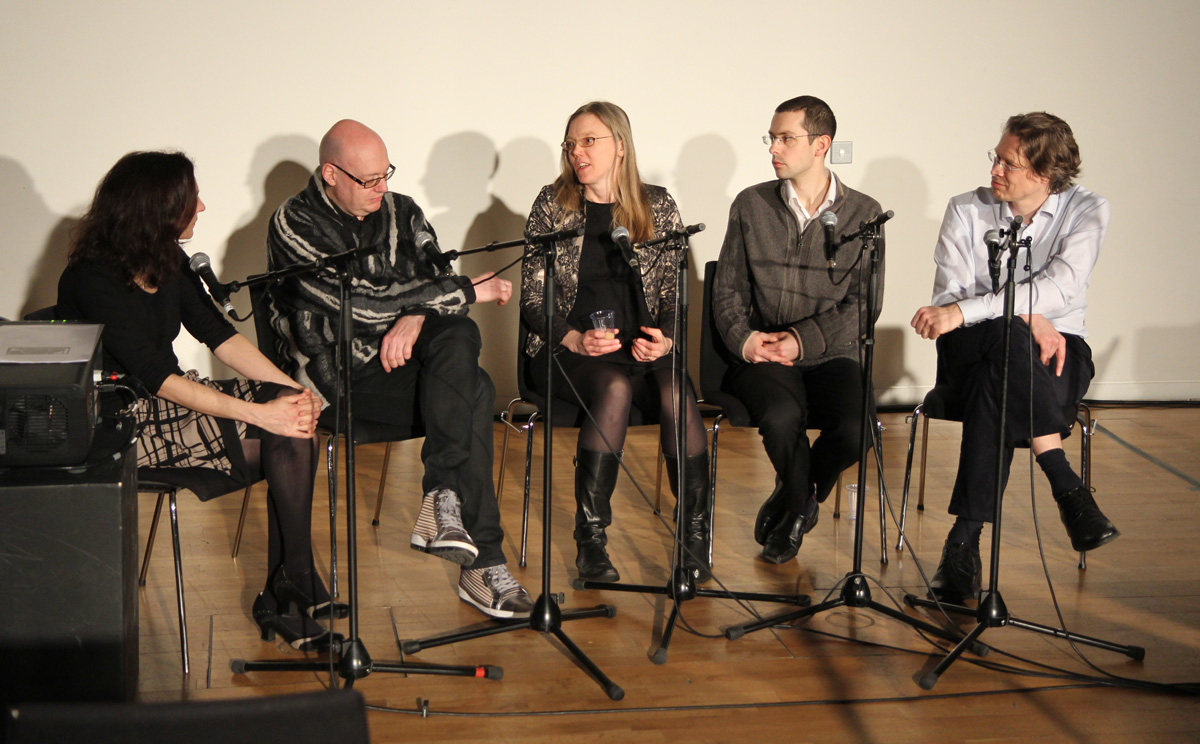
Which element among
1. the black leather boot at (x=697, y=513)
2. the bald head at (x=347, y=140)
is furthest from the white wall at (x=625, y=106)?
the black leather boot at (x=697, y=513)

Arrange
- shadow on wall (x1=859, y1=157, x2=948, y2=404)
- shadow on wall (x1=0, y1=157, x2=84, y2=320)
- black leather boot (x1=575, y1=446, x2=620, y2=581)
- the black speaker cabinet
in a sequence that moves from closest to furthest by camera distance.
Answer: the black speaker cabinet
black leather boot (x1=575, y1=446, x2=620, y2=581)
shadow on wall (x1=0, y1=157, x2=84, y2=320)
shadow on wall (x1=859, y1=157, x2=948, y2=404)

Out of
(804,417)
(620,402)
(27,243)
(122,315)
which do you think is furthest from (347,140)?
(27,243)

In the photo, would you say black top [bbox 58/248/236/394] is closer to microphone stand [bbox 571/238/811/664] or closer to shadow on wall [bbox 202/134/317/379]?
microphone stand [bbox 571/238/811/664]

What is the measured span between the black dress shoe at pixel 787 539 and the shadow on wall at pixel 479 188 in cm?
174

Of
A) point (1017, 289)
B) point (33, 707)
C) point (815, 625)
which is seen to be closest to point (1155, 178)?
point (1017, 289)

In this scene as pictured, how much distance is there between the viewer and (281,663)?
2.23 meters

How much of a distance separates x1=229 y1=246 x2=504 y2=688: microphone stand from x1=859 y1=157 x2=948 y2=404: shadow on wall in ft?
10.0

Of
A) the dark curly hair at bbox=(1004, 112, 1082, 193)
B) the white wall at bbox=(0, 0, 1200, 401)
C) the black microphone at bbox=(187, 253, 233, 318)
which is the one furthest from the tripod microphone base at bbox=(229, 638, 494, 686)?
the white wall at bbox=(0, 0, 1200, 401)

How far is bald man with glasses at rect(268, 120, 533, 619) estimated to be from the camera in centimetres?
257

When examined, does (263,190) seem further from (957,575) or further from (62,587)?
(957,575)

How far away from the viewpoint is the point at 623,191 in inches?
119

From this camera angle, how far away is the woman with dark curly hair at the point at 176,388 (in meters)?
2.34

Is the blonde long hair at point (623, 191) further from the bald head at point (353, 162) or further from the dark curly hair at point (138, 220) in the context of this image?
the dark curly hair at point (138, 220)

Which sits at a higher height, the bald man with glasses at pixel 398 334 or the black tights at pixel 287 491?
the bald man with glasses at pixel 398 334
